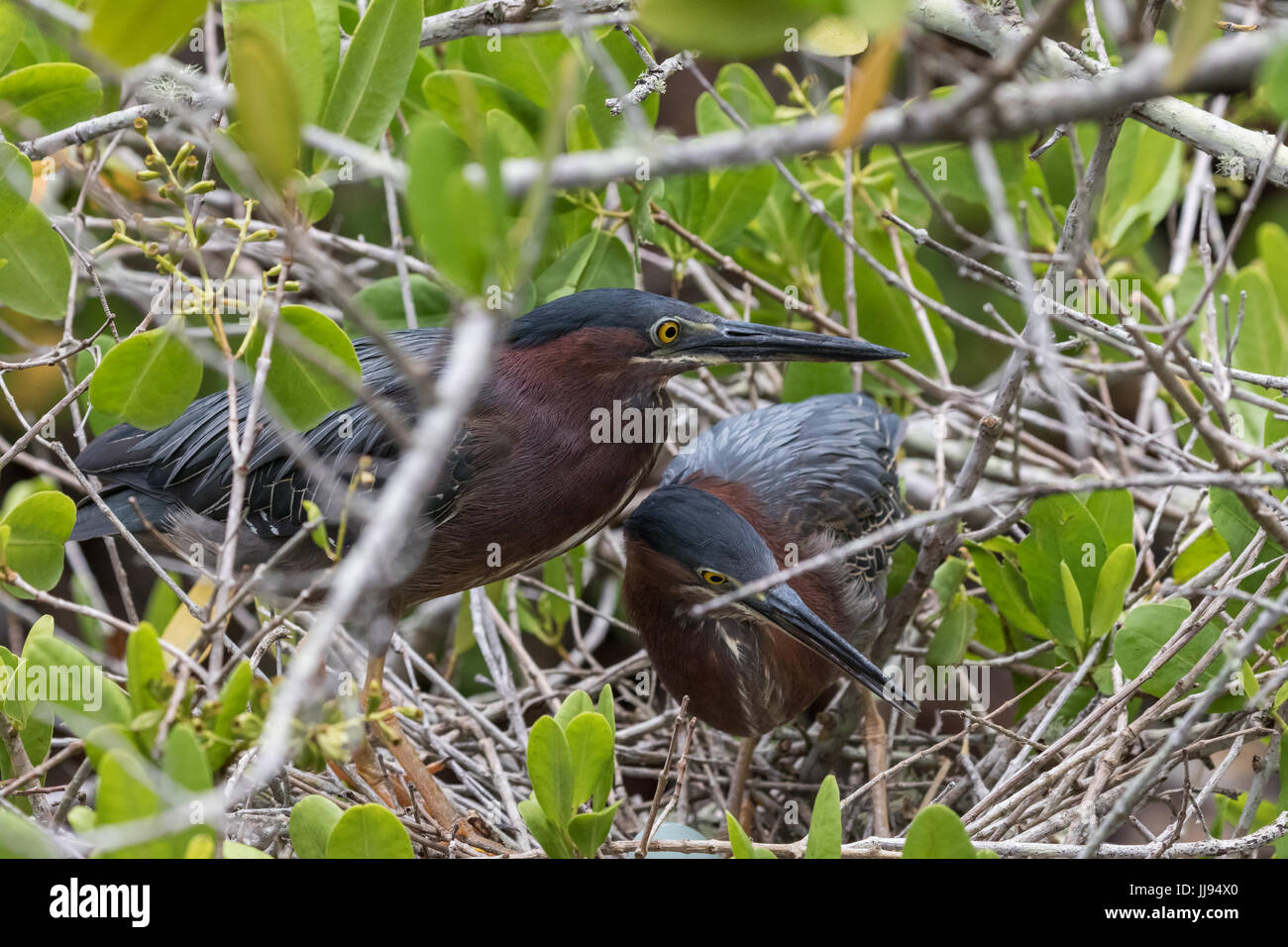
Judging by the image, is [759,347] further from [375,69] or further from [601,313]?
[375,69]

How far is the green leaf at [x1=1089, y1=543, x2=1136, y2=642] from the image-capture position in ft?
6.88

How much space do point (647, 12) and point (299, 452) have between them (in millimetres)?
582

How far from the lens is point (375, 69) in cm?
193

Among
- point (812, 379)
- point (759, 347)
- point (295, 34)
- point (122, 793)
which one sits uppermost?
point (295, 34)

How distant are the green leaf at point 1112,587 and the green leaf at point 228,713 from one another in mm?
1544

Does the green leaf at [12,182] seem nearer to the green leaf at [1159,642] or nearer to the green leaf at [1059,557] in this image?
the green leaf at [1059,557]

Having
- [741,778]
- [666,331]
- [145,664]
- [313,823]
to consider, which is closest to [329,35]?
[666,331]

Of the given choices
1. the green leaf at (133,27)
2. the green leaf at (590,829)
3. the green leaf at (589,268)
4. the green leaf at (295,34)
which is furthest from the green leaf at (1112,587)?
the green leaf at (133,27)

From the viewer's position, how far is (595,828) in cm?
167

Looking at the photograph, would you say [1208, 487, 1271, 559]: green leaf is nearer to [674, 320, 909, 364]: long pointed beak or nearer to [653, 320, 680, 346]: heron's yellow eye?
[674, 320, 909, 364]: long pointed beak

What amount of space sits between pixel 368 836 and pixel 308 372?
68 cm

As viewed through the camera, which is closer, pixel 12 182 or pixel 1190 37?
pixel 1190 37

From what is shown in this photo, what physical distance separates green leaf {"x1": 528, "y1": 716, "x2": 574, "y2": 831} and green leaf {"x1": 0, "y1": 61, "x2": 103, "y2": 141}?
1309mm
